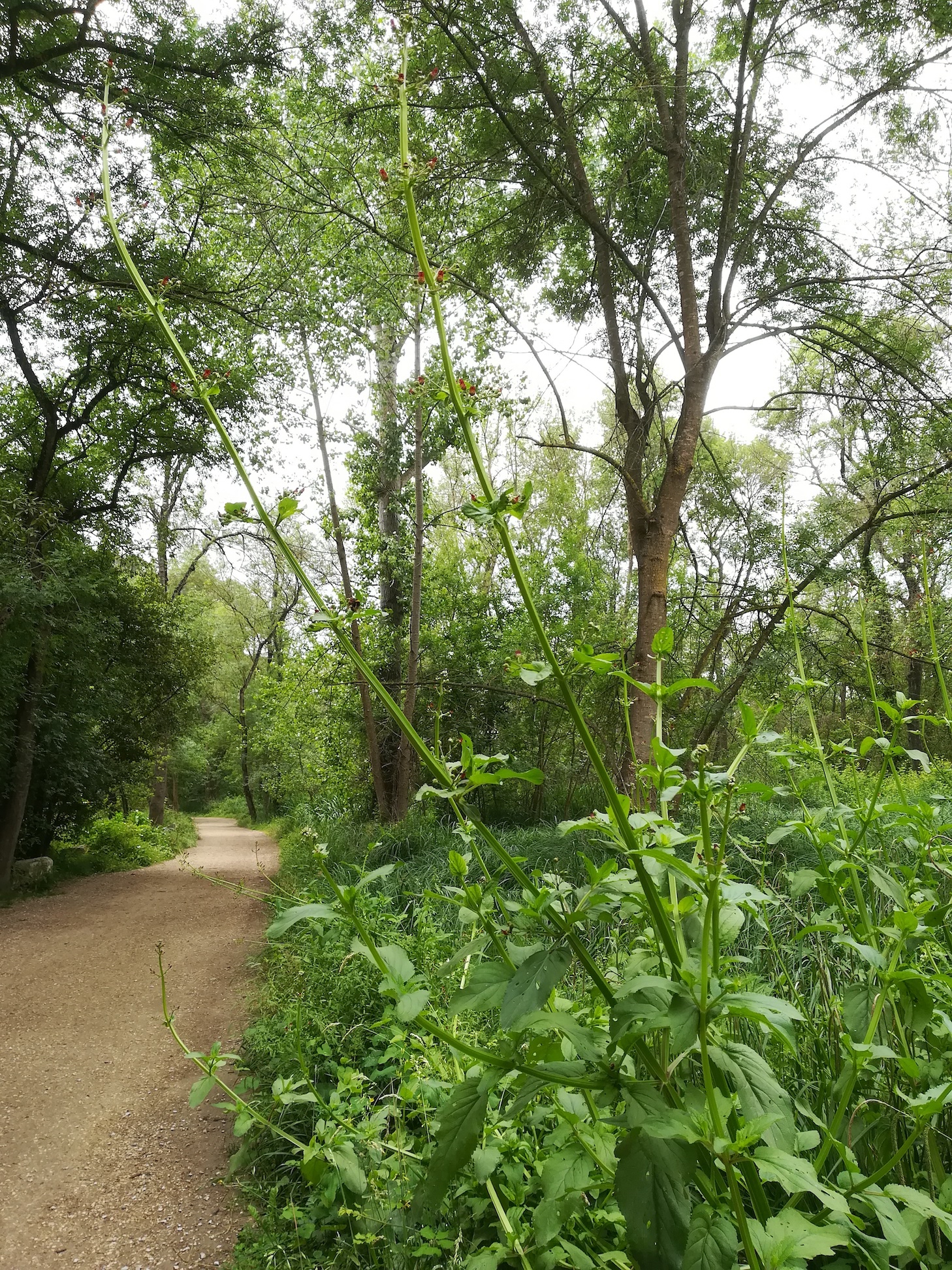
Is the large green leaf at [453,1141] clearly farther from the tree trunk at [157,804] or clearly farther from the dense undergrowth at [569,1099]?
the tree trunk at [157,804]

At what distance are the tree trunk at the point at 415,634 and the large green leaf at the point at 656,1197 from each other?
756 centimetres

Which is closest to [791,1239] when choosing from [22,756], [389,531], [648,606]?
[648,606]

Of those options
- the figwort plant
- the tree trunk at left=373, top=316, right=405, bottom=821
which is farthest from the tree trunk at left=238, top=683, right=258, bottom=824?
the figwort plant

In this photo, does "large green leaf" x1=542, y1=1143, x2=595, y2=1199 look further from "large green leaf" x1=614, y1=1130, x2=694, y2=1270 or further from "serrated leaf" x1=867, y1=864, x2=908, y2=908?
"serrated leaf" x1=867, y1=864, x2=908, y2=908

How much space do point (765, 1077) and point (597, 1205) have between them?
1.02m

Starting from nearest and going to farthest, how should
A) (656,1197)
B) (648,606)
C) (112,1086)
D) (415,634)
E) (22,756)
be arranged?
1. (656,1197)
2. (112,1086)
3. (648,606)
4. (22,756)
5. (415,634)

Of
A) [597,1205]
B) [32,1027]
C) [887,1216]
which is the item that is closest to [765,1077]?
A: [887,1216]

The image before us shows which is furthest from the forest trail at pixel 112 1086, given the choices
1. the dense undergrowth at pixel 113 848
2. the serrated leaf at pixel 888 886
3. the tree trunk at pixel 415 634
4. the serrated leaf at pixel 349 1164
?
the serrated leaf at pixel 888 886

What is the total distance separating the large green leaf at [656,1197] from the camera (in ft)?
2.60

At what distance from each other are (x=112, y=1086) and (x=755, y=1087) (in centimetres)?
430

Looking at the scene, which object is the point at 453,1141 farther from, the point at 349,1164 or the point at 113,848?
the point at 113,848

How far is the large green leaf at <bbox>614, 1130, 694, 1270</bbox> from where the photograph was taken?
0.79 meters

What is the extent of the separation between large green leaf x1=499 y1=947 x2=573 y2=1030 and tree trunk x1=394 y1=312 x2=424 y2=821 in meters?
7.46

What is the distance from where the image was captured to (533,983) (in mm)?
882
